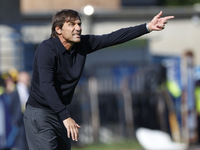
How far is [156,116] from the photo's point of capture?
1547 cm

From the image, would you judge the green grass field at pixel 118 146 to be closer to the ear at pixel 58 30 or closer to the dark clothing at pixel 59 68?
the dark clothing at pixel 59 68

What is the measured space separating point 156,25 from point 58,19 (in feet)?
3.26

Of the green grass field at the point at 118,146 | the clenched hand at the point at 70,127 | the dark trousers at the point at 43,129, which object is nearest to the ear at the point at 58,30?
the dark trousers at the point at 43,129

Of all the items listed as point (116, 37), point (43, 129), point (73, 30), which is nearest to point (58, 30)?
point (73, 30)

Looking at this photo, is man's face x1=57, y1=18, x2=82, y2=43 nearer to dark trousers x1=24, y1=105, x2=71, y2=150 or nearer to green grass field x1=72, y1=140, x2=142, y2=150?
dark trousers x1=24, y1=105, x2=71, y2=150

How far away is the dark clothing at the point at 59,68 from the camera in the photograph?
209 inches

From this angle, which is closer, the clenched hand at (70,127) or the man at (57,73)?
the clenched hand at (70,127)

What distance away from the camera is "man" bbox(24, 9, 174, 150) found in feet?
17.7

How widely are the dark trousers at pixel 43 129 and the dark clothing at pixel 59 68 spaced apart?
84mm

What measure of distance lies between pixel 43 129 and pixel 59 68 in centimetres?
63

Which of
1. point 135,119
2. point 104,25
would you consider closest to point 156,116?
point 135,119

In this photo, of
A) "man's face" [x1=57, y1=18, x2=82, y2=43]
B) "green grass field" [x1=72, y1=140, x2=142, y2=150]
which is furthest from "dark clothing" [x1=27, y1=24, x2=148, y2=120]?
"green grass field" [x1=72, y1=140, x2=142, y2=150]

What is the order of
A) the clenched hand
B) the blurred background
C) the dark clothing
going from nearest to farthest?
the clenched hand, the dark clothing, the blurred background

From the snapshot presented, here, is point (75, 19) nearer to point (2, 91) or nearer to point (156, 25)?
point (156, 25)
